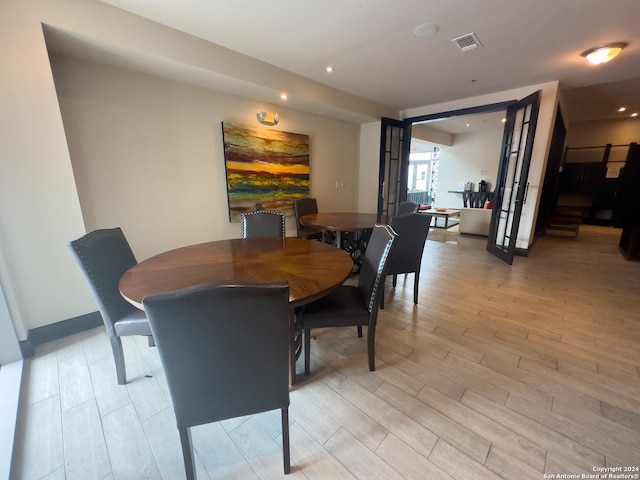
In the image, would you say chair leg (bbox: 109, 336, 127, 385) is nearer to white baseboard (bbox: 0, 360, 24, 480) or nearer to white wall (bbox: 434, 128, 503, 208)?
white baseboard (bbox: 0, 360, 24, 480)

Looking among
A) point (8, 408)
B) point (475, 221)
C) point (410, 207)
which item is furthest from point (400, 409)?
point (475, 221)

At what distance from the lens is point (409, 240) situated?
7.98 feet

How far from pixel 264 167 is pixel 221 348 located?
306cm

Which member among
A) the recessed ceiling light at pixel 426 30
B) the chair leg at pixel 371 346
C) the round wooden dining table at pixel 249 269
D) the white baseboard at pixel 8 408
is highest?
the recessed ceiling light at pixel 426 30

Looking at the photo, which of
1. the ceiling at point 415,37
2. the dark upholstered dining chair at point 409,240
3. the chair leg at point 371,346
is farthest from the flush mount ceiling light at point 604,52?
the chair leg at point 371,346

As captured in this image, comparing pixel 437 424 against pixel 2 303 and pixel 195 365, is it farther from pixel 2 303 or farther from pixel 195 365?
pixel 2 303

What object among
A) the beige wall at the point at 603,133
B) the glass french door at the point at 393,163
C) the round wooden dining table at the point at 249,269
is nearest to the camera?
the round wooden dining table at the point at 249,269

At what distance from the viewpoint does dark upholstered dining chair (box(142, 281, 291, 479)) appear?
801mm

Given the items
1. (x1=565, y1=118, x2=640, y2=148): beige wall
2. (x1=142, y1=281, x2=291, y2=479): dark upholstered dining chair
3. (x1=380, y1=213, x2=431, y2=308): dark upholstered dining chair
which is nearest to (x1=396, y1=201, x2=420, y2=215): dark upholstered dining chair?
(x1=380, y1=213, x2=431, y2=308): dark upholstered dining chair

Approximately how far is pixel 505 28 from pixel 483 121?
5.06 m

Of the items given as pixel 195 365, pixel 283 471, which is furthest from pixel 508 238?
pixel 195 365

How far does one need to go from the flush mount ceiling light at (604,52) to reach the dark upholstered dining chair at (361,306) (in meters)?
3.08

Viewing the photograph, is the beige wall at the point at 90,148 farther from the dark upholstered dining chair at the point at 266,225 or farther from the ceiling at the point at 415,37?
the dark upholstered dining chair at the point at 266,225

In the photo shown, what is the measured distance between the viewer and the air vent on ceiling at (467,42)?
2.34 m
